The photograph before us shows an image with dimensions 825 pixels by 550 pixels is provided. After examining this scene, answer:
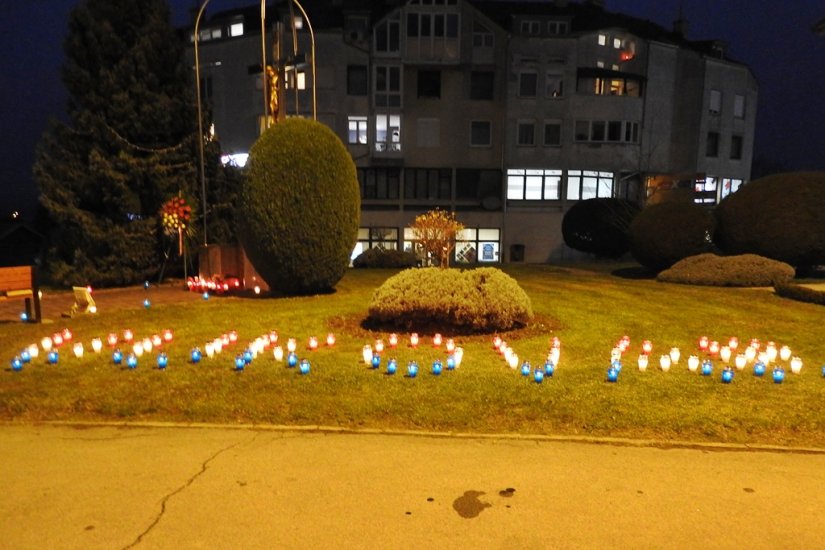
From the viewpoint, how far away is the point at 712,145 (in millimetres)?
41125

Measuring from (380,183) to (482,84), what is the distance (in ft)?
31.8

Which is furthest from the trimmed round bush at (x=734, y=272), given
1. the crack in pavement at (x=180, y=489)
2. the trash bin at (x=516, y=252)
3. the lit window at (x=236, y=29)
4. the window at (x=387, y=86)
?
the lit window at (x=236, y=29)

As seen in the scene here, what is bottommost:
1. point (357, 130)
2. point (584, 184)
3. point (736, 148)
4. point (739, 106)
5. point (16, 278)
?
point (16, 278)

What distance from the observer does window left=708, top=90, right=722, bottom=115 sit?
40500 mm

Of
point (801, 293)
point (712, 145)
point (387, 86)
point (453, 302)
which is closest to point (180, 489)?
point (453, 302)

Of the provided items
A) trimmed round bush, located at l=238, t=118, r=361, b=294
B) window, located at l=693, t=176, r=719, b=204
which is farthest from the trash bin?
trimmed round bush, located at l=238, t=118, r=361, b=294

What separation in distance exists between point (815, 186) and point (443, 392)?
18322 millimetres

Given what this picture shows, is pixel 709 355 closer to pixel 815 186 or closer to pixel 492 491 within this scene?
pixel 492 491

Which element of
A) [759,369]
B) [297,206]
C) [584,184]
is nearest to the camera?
[759,369]

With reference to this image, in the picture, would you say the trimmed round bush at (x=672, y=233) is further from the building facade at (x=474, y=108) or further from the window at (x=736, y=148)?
the window at (x=736, y=148)

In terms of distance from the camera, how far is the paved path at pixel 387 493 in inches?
152

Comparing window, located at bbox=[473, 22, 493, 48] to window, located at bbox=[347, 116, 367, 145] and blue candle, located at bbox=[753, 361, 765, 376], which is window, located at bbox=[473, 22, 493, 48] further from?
blue candle, located at bbox=[753, 361, 765, 376]

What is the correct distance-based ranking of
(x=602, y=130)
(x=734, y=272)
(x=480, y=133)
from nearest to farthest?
(x=734, y=272) → (x=602, y=130) → (x=480, y=133)

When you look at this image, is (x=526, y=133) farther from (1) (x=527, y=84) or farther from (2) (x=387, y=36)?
(2) (x=387, y=36)
